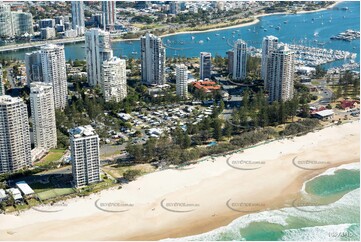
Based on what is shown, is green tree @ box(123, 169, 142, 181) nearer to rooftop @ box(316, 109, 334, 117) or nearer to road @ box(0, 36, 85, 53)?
rooftop @ box(316, 109, 334, 117)

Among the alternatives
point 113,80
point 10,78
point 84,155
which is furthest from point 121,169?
point 10,78

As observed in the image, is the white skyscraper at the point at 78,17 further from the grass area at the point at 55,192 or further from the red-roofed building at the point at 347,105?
the grass area at the point at 55,192

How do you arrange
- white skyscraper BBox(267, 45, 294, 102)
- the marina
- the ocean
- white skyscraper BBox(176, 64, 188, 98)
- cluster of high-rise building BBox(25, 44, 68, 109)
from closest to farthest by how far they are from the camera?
the ocean, white skyscraper BBox(267, 45, 294, 102), cluster of high-rise building BBox(25, 44, 68, 109), white skyscraper BBox(176, 64, 188, 98), the marina

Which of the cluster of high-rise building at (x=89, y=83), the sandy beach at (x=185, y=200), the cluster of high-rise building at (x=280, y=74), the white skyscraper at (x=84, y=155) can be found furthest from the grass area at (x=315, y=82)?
the white skyscraper at (x=84, y=155)

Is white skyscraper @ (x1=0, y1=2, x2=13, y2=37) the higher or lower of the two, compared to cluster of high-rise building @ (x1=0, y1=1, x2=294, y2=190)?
higher

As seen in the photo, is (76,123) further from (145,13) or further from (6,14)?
(145,13)

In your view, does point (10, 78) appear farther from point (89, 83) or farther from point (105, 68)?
point (105, 68)

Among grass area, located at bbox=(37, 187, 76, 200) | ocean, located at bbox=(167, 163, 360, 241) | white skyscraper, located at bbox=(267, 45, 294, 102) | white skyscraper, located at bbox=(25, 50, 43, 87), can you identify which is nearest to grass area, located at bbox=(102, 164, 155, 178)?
grass area, located at bbox=(37, 187, 76, 200)
